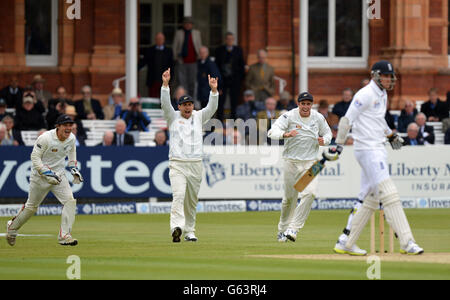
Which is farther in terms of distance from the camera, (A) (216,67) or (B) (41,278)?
(A) (216,67)

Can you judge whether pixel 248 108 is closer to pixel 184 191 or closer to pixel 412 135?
pixel 412 135

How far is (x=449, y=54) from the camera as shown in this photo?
27891 mm

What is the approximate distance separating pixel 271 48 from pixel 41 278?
53.5ft

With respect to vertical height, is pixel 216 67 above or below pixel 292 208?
above

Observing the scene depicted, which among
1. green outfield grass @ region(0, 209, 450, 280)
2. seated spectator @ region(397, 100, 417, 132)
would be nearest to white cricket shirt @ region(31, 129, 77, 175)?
green outfield grass @ region(0, 209, 450, 280)

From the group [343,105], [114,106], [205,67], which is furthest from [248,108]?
[114,106]

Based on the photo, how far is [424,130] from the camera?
2384cm

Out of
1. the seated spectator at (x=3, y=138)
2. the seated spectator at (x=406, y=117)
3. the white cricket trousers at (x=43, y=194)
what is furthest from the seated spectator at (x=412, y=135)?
the white cricket trousers at (x=43, y=194)

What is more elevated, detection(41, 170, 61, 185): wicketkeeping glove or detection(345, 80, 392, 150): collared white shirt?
detection(345, 80, 392, 150): collared white shirt

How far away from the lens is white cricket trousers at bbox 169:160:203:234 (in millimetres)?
14883

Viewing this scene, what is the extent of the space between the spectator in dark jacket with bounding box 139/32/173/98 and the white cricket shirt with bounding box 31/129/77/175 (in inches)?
→ 387

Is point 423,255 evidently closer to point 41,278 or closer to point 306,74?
point 41,278

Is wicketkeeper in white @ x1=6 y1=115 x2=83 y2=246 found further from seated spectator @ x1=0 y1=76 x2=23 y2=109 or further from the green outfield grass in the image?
seated spectator @ x1=0 y1=76 x2=23 y2=109

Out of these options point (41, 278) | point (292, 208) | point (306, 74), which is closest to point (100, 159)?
point (306, 74)
